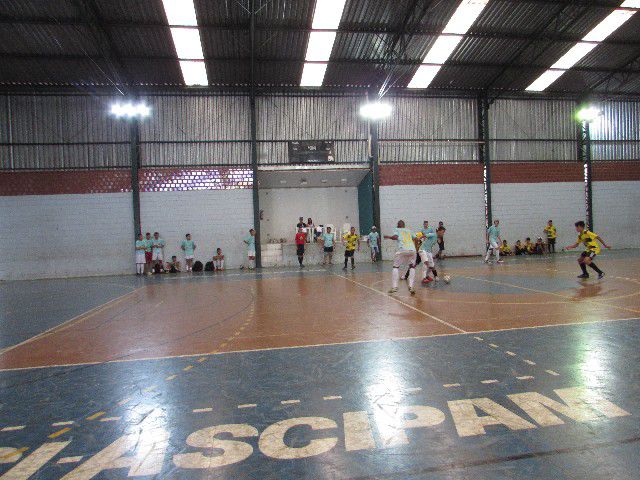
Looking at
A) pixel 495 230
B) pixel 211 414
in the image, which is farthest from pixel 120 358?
A: pixel 495 230

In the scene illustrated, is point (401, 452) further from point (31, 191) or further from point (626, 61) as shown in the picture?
point (626, 61)

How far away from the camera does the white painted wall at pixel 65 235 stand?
21.9 m

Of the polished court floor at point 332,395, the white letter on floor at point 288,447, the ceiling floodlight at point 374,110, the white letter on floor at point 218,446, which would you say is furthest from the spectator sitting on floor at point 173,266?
the white letter on floor at point 288,447

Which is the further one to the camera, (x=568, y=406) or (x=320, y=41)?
(x=320, y=41)

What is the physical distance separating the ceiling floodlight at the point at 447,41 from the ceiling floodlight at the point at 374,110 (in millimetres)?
2237

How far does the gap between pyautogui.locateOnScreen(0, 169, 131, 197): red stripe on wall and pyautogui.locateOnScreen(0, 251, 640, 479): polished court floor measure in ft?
52.3

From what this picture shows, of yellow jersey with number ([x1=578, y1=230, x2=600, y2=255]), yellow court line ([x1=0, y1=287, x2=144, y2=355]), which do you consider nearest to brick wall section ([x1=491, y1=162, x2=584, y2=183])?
yellow jersey with number ([x1=578, y1=230, x2=600, y2=255])

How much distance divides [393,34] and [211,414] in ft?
67.1

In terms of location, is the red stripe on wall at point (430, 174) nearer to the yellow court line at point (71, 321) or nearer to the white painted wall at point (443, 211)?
the white painted wall at point (443, 211)

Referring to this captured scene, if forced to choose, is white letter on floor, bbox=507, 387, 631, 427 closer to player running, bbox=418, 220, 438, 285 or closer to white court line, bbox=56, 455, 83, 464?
white court line, bbox=56, 455, 83, 464

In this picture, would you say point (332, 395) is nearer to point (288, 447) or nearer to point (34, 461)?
point (288, 447)

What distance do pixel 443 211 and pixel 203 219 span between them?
1446cm

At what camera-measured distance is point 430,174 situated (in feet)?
83.5

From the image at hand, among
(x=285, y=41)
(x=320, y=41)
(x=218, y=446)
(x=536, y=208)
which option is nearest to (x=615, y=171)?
(x=536, y=208)
